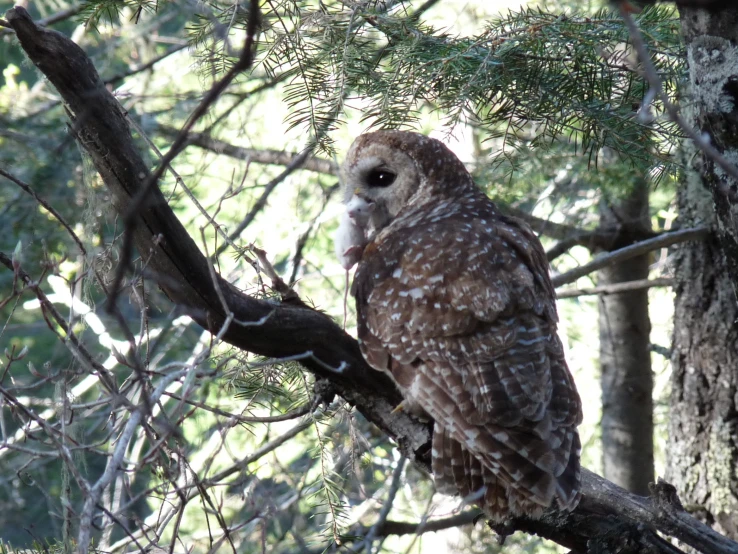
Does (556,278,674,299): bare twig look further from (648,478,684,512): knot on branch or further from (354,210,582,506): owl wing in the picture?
Answer: (648,478,684,512): knot on branch

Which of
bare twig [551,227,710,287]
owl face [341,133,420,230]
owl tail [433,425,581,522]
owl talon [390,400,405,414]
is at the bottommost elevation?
owl tail [433,425,581,522]

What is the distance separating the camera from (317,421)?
9.80 ft

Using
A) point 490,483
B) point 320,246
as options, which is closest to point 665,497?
point 490,483

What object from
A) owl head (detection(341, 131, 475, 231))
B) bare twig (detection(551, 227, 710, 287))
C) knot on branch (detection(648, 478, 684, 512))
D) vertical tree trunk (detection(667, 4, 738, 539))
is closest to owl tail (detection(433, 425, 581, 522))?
knot on branch (detection(648, 478, 684, 512))

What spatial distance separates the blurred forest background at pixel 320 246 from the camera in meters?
2.21

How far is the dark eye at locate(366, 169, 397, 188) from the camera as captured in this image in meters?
3.15

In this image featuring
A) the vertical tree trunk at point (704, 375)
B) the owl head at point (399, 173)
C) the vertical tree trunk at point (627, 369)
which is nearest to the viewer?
the owl head at point (399, 173)

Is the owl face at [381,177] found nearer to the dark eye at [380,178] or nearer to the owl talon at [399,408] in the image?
the dark eye at [380,178]

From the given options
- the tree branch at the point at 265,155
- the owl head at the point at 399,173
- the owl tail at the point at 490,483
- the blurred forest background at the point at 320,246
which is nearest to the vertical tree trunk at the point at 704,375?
the blurred forest background at the point at 320,246

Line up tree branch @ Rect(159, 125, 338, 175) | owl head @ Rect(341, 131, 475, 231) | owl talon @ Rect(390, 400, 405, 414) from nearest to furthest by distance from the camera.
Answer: owl talon @ Rect(390, 400, 405, 414), owl head @ Rect(341, 131, 475, 231), tree branch @ Rect(159, 125, 338, 175)

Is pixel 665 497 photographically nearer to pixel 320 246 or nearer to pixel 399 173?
pixel 399 173

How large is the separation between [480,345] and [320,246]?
10.2ft

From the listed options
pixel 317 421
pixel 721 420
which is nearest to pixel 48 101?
pixel 317 421

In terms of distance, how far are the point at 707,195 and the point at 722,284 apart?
18.6 inches
